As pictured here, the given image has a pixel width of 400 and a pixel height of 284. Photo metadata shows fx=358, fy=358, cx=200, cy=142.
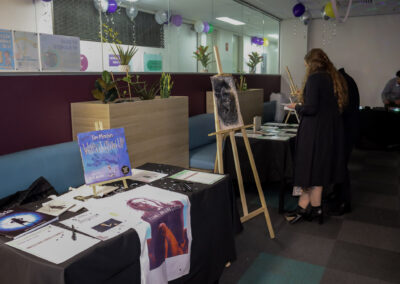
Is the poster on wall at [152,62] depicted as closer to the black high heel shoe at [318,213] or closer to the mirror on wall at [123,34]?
the mirror on wall at [123,34]

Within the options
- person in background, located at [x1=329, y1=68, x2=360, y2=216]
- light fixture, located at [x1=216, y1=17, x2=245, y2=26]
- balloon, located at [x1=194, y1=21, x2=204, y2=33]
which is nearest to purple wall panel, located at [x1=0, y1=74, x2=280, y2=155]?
person in background, located at [x1=329, y1=68, x2=360, y2=216]

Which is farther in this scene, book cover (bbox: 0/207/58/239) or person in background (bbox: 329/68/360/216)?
person in background (bbox: 329/68/360/216)

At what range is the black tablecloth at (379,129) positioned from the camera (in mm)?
6750

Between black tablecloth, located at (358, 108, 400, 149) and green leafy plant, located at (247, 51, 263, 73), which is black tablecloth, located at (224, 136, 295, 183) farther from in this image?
black tablecloth, located at (358, 108, 400, 149)

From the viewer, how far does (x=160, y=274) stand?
1707 mm

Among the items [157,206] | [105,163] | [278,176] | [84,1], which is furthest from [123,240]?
[84,1]

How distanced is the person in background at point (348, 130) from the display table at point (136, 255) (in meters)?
1.59

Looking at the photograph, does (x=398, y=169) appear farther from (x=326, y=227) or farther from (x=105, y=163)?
(x=105, y=163)

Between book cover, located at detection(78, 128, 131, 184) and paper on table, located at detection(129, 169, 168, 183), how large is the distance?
176 millimetres

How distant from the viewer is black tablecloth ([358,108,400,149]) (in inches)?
266

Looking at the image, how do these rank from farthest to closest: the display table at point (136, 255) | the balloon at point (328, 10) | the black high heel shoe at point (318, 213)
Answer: the balloon at point (328, 10), the black high heel shoe at point (318, 213), the display table at point (136, 255)

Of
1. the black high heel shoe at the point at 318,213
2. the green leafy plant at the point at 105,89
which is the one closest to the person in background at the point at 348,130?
the black high heel shoe at the point at 318,213

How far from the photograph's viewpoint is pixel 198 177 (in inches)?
89.7

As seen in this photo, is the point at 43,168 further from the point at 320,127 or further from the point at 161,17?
the point at 161,17
